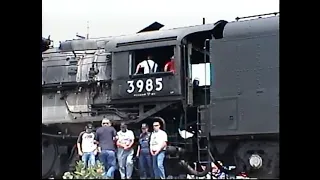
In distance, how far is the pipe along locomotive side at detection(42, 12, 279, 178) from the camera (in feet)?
25.0

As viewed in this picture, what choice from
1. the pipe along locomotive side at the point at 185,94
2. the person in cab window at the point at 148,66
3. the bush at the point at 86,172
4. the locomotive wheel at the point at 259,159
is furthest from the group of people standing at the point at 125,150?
the locomotive wheel at the point at 259,159

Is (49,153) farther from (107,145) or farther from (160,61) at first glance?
(160,61)

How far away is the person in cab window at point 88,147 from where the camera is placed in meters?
8.17

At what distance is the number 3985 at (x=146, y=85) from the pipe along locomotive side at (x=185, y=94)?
2cm

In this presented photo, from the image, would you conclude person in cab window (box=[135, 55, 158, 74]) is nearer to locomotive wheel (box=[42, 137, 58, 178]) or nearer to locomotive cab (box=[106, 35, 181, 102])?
locomotive cab (box=[106, 35, 181, 102])

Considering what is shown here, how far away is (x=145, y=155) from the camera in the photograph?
7980mm

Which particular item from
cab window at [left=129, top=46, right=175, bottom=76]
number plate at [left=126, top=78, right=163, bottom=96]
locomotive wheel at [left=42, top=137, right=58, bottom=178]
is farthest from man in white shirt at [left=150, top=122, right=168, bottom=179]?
locomotive wheel at [left=42, top=137, right=58, bottom=178]

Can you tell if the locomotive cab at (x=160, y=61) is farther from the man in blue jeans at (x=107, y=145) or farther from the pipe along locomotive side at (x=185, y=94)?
the man in blue jeans at (x=107, y=145)

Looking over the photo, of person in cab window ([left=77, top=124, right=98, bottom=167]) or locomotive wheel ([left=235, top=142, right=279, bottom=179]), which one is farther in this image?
person in cab window ([left=77, top=124, right=98, bottom=167])
